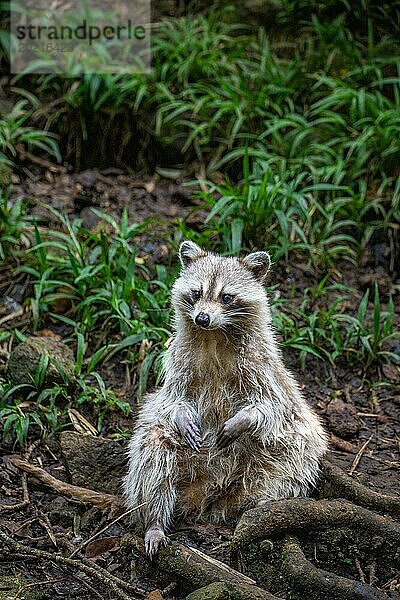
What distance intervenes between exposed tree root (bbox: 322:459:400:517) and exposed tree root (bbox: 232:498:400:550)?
6.2 inches

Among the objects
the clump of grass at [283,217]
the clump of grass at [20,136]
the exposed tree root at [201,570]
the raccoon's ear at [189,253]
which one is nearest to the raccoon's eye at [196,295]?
the raccoon's ear at [189,253]

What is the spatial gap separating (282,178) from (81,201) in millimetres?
2060

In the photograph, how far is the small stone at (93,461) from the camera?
18.3 ft

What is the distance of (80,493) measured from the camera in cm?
543

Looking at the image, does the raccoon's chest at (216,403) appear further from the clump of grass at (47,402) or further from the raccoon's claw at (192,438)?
the clump of grass at (47,402)

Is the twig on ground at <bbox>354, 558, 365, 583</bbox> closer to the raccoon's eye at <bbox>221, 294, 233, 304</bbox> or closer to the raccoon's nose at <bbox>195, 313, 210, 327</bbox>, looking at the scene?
the raccoon's nose at <bbox>195, 313, 210, 327</bbox>

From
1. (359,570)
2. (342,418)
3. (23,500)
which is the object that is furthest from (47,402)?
(359,570)

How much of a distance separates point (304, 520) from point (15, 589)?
1581mm

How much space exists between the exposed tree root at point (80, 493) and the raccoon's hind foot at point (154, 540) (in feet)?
1.70

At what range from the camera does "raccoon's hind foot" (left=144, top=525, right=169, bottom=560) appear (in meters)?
4.76

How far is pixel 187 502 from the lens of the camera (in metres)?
5.10

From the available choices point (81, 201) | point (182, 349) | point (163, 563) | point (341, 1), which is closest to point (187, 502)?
point (163, 563)

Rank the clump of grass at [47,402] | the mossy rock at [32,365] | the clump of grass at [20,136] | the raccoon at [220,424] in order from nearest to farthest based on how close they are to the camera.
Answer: the raccoon at [220,424]
the clump of grass at [47,402]
the mossy rock at [32,365]
the clump of grass at [20,136]

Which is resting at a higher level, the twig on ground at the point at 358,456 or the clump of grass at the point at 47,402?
the clump of grass at the point at 47,402
